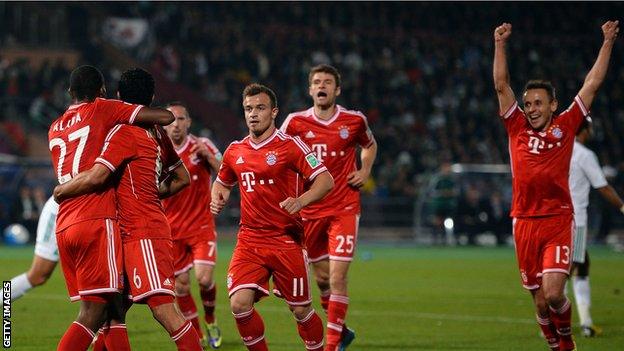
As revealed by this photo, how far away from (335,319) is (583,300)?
3.77m

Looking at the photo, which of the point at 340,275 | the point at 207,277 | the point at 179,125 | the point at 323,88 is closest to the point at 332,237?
the point at 340,275

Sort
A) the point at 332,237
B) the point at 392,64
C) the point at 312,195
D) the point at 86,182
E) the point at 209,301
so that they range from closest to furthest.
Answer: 1. the point at 86,182
2. the point at 312,195
3. the point at 332,237
4. the point at 209,301
5. the point at 392,64

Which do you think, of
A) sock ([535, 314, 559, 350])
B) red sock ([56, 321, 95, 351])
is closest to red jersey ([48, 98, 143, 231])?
red sock ([56, 321, 95, 351])

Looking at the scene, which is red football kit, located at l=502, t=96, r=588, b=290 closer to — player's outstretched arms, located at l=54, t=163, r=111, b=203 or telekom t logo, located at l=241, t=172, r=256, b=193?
telekom t logo, located at l=241, t=172, r=256, b=193

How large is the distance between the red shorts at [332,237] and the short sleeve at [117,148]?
11.0 feet

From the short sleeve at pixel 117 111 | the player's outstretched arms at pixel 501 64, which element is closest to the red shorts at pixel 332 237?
the player's outstretched arms at pixel 501 64

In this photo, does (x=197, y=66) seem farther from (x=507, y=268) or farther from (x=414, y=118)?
(x=507, y=268)

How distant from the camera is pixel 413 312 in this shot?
15.5 meters

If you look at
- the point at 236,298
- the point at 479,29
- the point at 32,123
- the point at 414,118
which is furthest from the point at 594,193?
the point at 236,298

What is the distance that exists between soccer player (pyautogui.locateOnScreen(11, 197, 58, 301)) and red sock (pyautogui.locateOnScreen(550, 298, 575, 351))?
17.6 ft

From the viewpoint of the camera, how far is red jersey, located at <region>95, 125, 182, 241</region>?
828cm

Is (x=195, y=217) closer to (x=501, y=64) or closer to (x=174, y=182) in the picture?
(x=174, y=182)

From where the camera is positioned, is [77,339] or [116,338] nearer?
[77,339]

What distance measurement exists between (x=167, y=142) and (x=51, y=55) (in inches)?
1163
